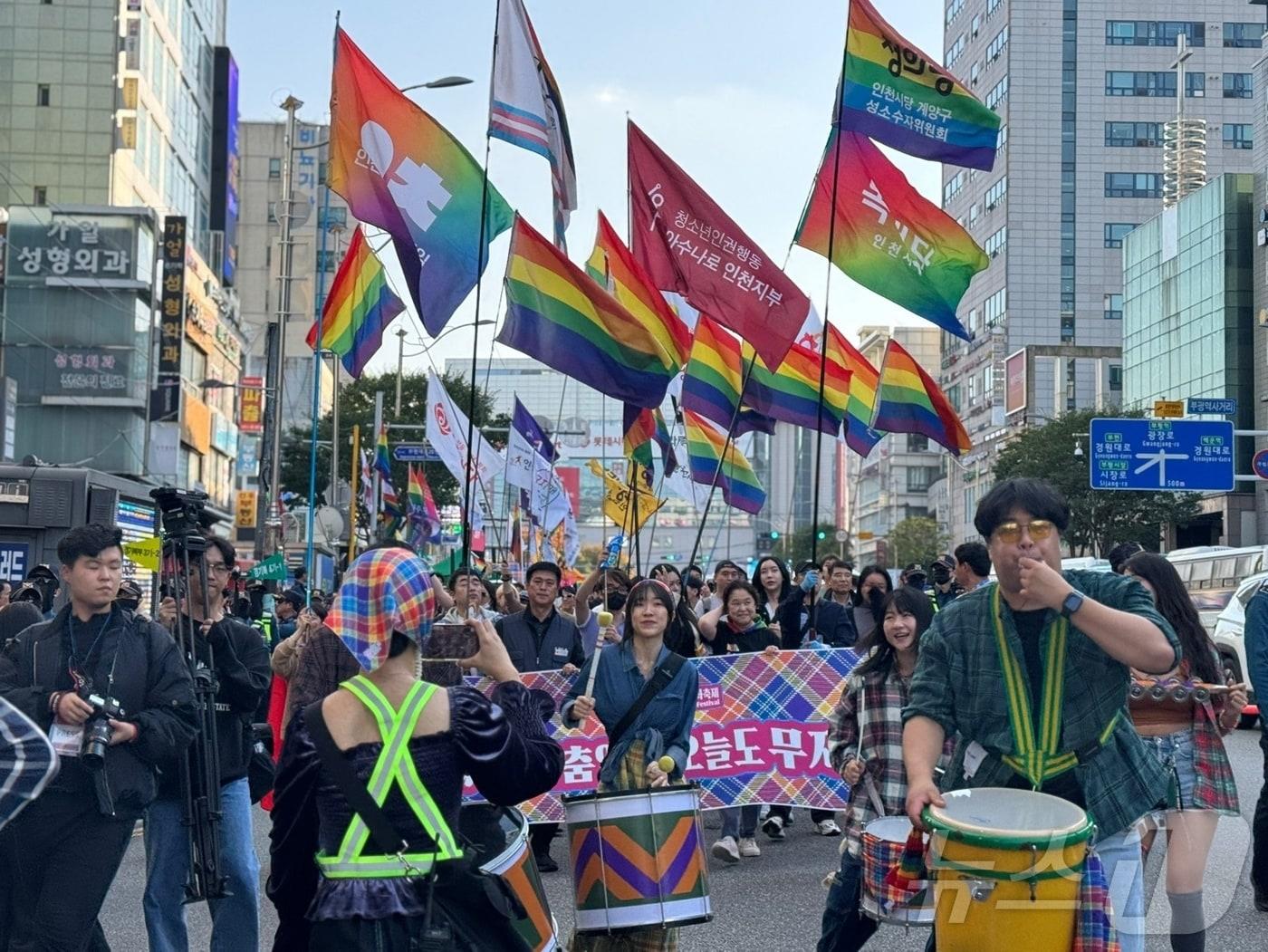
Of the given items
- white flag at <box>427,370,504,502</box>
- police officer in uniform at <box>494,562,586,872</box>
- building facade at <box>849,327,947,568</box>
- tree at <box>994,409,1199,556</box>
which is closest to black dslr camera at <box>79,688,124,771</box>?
police officer in uniform at <box>494,562,586,872</box>

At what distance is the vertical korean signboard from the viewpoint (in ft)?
176

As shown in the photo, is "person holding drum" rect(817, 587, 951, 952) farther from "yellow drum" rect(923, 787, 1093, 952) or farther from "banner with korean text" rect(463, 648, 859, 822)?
"banner with korean text" rect(463, 648, 859, 822)

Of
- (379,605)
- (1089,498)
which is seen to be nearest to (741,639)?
(379,605)

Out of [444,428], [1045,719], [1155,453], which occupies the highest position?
[1155,453]

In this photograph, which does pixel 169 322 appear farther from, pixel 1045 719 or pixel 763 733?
pixel 1045 719

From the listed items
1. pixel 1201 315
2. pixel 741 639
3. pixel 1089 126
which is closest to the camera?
pixel 741 639

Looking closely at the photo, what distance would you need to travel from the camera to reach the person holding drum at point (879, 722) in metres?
6.67

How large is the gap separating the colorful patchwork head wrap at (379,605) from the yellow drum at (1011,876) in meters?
1.29

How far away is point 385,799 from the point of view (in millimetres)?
4145

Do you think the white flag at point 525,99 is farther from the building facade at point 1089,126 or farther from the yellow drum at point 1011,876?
the building facade at point 1089,126

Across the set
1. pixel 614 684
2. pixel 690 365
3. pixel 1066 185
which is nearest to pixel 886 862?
pixel 614 684

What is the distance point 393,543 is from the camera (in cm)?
448

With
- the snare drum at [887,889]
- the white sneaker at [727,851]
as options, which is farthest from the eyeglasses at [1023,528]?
the white sneaker at [727,851]

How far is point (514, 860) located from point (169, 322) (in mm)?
51079
